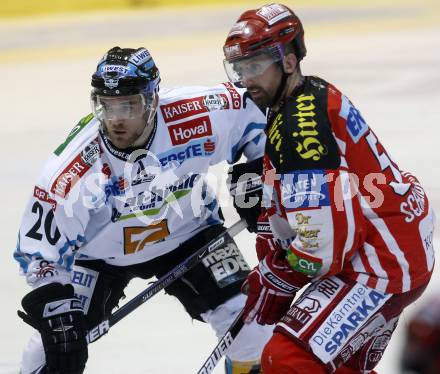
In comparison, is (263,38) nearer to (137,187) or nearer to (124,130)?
(124,130)

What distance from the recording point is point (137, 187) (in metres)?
4.19

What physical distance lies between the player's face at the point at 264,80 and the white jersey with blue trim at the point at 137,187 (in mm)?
739

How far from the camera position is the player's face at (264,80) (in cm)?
350

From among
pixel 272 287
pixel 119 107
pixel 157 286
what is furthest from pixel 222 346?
pixel 119 107

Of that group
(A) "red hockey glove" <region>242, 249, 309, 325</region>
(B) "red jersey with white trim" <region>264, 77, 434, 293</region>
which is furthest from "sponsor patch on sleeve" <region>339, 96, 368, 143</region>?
(A) "red hockey glove" <region>242, 249, 309, 325</region>

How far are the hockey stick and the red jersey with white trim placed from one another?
28.3 inches

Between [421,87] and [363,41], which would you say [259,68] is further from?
[363,41]

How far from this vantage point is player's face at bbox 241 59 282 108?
3.50 meters

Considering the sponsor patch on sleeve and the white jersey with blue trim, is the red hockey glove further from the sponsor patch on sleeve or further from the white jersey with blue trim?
the white jersey with blue trim

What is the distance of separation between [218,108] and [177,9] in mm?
11849

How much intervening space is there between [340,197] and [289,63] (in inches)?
17.9

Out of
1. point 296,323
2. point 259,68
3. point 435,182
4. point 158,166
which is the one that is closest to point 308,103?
point 259,68

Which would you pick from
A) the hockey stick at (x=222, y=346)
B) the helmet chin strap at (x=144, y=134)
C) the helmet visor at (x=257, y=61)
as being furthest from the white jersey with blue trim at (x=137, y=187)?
the helmet visor at (x=257, y=61)

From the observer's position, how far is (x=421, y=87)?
10.2 metres
